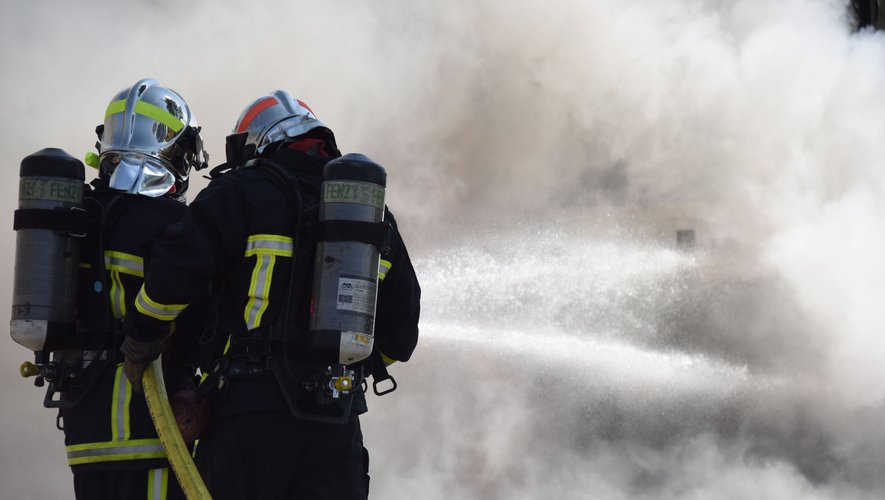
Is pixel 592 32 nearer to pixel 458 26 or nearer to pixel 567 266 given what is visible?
pixel 458 26

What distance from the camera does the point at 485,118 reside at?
8969 millimetres

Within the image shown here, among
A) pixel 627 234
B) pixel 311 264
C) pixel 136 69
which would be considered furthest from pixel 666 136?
pixel 311 264

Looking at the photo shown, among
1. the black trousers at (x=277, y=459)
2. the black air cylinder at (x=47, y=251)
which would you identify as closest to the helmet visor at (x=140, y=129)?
the black air cylinder at (x=47, y=251)

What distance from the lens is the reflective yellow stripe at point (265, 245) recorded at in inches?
125

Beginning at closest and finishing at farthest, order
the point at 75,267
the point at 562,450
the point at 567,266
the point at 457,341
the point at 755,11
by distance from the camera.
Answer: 1. the point at 75,267
2. the point at 562,450
3. the point at 457,341
4. the point at 567,266
5. the point at 755,11

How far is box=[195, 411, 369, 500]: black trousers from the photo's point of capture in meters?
3.10

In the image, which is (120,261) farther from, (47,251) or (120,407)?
(120,407)

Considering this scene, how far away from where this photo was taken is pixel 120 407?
351 cm

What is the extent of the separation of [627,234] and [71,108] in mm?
4317

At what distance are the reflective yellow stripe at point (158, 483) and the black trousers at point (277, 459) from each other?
322mm

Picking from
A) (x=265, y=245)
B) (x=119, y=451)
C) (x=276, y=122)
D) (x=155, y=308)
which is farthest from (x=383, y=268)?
(x=119, y=451)

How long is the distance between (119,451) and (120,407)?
14 centimetres

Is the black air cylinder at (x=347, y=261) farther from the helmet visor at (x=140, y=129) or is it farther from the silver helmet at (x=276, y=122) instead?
the helmet visor at (x=140, y=129)

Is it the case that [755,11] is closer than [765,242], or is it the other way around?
[765,242]
